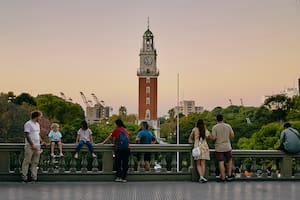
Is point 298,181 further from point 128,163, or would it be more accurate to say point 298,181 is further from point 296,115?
point 296,115

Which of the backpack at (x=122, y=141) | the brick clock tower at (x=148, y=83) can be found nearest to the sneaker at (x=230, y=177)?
the backpack at (x=122, y=141)

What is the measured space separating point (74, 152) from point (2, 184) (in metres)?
2.18

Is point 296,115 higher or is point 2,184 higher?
point 296,115

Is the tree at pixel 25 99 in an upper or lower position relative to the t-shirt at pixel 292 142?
upper

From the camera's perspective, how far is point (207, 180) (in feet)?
49.7

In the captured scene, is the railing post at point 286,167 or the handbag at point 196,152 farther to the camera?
the railing post at point 286,167

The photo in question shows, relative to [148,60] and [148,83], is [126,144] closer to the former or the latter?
[148,83]

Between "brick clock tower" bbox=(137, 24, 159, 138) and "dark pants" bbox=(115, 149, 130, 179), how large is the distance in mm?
112823

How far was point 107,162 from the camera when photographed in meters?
15.2

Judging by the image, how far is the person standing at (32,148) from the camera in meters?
14.2

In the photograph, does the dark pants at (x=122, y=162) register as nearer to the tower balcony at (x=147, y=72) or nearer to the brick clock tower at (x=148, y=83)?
the brick clock tower at (x=148, y=83)

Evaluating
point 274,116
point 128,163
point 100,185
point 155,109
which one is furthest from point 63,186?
point 155,109

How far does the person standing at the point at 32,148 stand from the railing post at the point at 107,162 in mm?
1853

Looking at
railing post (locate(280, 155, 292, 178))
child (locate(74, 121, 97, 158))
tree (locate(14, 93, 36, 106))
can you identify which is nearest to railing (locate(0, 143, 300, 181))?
railing post (locate(280, 155, 292, 178))
